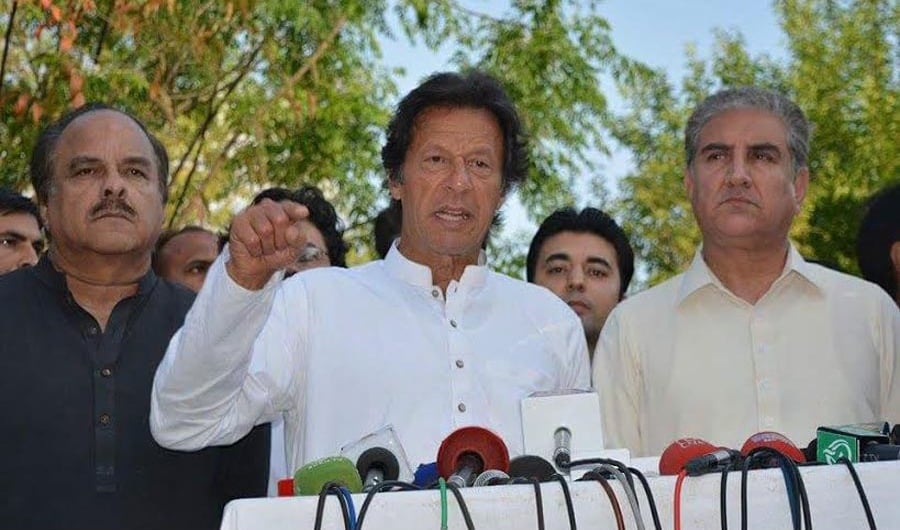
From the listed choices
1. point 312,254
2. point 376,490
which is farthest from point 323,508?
point 312,254

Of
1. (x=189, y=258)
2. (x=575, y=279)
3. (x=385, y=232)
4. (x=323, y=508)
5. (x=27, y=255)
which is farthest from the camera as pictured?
(x=189, y=258)

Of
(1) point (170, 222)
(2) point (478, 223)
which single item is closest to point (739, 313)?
(2) point (478, 223)

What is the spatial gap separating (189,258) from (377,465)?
11.7 ft

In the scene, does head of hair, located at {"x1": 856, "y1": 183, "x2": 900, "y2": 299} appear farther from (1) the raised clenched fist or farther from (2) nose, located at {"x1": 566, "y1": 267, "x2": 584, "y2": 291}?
(1) the raised clenched fist

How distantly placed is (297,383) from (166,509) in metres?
0.60

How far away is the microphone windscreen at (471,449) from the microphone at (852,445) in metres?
0.55

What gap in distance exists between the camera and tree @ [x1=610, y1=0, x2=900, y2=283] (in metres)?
22.1

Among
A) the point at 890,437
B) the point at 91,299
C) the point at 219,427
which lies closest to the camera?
the point at 890,437

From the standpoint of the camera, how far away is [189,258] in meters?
5.79

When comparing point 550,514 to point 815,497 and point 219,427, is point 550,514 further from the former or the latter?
point 219,427

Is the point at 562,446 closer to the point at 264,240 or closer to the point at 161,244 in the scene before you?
the point at 264,240

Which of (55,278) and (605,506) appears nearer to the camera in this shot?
(605,506)

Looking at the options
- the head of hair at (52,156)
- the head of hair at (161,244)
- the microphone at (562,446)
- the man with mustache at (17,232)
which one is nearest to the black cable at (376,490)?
the microphone at (562,446)

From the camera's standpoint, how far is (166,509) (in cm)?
362
